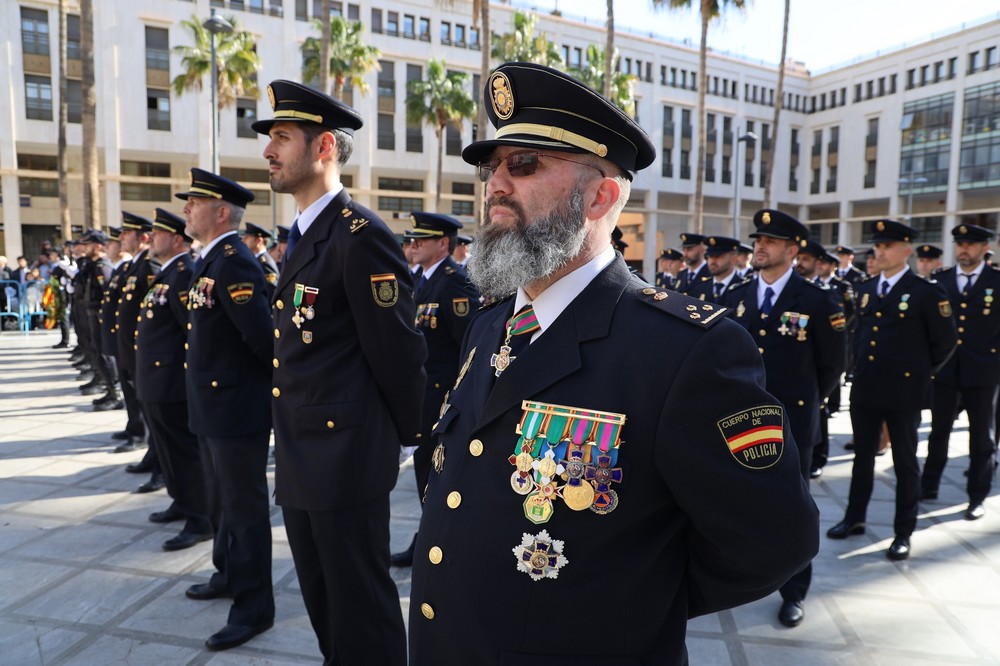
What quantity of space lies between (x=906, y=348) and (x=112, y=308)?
846cm

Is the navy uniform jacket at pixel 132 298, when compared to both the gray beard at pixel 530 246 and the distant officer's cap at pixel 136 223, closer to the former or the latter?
the distant officer's cap at pixel 136 223

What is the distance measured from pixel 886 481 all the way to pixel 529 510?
23.1ft

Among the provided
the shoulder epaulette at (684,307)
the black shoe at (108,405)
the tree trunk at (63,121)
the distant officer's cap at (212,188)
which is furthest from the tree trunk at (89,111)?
the shoulder epaulette at (684,307)

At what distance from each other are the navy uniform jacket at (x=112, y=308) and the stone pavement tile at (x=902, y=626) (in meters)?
7.71

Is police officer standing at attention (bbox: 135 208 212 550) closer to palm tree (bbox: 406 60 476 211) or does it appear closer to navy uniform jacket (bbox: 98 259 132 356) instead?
navy uniform jacket (bbox: 98 259 132 356)

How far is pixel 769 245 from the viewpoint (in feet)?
15.5

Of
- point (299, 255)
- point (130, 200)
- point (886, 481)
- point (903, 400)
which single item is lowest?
point (886, 481)

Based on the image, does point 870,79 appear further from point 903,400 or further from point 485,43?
point 903,400

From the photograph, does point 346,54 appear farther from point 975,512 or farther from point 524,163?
point 524,163

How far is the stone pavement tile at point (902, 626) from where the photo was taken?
382 centimetres

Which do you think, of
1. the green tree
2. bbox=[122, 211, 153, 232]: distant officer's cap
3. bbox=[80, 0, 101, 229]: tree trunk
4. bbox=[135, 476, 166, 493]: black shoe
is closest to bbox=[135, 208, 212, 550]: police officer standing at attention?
bbox=[135, 476, 166, 493]: black shoe

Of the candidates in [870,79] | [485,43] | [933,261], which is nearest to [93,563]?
[933,261]

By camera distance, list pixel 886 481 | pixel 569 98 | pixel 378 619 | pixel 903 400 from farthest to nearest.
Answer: pixel 886 481, pixel 903 400, pixel 378 619, pixel 569 98

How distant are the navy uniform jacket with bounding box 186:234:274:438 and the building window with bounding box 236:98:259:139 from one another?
38.3 m
